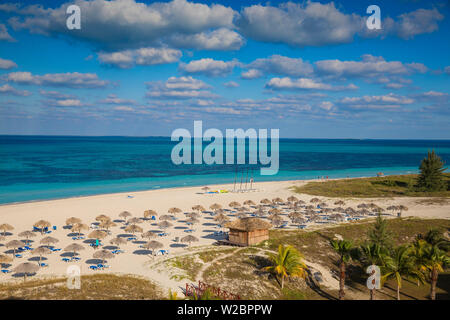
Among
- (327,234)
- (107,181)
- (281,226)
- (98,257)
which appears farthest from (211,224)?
(107,181)

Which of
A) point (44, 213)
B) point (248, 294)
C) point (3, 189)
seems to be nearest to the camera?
point (248, 294)

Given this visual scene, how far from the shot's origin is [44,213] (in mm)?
44094

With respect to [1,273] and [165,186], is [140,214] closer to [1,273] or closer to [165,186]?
[1,273]

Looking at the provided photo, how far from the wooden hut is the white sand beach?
2.87 metres

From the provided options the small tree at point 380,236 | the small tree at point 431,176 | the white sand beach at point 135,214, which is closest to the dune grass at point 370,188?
the small tree at point 431,176

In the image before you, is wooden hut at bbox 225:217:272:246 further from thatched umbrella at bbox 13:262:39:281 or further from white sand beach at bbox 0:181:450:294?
thatched umbrella at bbox 13:262:39:281

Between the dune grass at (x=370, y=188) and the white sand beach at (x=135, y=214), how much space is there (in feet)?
14.6

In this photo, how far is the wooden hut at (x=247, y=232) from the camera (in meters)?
32.0

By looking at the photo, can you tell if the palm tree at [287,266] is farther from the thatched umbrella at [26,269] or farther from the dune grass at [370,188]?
the dune grass at [370,188]

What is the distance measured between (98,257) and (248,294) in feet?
41.4

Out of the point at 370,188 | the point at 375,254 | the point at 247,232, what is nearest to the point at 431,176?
the point at 370,188

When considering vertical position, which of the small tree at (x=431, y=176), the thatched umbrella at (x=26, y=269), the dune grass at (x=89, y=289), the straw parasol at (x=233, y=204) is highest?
the small tree at (x=431, y=176)
